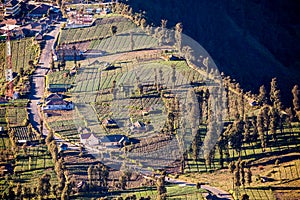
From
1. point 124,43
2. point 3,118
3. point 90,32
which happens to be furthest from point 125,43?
point 3,118

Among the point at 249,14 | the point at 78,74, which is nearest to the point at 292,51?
the point at 249,14

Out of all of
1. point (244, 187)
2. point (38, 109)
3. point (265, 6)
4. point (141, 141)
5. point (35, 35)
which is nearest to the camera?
point (244, 187)

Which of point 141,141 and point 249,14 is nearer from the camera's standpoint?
point 141,141

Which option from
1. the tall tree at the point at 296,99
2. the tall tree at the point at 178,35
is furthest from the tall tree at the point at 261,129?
the tall tree at the point at 178,35

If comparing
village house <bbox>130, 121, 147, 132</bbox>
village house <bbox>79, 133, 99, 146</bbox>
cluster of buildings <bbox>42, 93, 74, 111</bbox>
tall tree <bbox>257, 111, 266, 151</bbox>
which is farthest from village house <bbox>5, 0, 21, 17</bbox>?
tall tree <bbox>257, 111, 266, 151</bbox>

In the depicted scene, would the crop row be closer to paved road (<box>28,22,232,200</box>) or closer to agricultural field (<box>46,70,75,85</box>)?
paved road (<box>28,22,232,200</box>)

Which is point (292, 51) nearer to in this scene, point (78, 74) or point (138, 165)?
point (78, 74)
